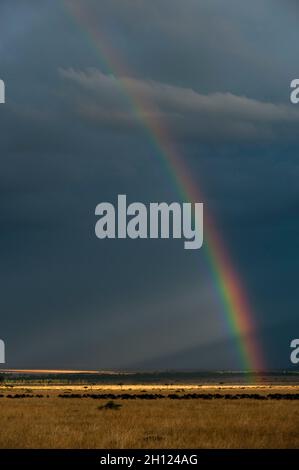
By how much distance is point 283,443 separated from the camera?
19.2 metres
